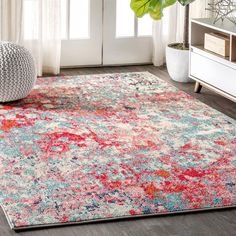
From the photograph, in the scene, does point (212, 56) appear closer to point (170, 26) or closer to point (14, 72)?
point (170, 26)

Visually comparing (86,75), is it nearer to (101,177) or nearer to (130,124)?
(130,124)

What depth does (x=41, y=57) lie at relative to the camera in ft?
18.5

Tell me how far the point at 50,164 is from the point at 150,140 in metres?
0.70

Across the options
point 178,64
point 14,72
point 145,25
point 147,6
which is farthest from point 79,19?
point 14,72

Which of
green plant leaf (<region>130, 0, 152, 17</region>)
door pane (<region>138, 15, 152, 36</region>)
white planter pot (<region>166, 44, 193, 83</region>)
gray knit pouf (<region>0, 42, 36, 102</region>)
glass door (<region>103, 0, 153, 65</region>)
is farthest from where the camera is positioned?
door pane (<region>138, 15, 152, 36</region>)

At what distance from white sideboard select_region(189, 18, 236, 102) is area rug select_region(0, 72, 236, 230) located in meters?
0.18

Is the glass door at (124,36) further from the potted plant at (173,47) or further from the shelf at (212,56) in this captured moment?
the shelf at (212,56)

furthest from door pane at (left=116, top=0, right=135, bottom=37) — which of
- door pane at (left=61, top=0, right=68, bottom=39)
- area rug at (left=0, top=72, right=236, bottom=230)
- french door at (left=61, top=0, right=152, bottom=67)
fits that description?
area rug at (left=0, top=72, right=236, bottom=230)

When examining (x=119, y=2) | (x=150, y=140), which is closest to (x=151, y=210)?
(x=150, y=140)

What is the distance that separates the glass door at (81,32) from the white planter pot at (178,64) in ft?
2.23

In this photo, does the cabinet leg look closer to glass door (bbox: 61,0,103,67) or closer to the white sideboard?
the white sideboard

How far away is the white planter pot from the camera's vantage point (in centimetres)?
545

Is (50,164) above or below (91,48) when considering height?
below

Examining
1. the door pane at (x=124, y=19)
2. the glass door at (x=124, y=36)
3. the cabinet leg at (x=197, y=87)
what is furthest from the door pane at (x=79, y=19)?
the cabinet leg at (x=197, y=87)
